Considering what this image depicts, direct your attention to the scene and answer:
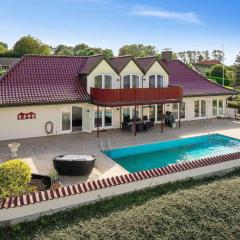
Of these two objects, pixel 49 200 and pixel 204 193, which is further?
pixel 204 193

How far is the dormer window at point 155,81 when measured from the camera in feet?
104

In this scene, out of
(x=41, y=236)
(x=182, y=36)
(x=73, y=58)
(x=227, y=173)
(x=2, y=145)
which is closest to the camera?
(x=41, y=236)

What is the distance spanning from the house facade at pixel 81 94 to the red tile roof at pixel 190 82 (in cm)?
33

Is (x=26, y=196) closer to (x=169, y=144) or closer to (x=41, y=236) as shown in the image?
(x=41, y=236)

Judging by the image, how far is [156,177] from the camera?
15719 millimetres

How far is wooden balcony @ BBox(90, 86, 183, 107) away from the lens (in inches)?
1043

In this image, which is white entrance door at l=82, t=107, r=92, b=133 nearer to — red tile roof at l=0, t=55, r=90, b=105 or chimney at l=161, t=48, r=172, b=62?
red tile roof at l=0, t=55, r=90, b=105

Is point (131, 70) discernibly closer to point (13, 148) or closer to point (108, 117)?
point (108, 117)

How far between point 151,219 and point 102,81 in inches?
722

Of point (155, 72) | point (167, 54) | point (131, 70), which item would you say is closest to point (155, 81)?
point (155, 72)

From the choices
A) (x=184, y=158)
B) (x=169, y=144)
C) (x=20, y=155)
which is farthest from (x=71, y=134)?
(x=184, y=158)

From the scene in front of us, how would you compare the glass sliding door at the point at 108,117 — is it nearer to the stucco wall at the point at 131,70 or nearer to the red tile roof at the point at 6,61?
the stucco wall at the point at 131,70

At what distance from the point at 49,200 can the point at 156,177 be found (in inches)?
219

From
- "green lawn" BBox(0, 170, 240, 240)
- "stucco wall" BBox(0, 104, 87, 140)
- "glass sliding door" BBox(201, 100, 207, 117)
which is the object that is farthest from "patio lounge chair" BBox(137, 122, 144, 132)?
"green lawn" BBox(0, 170, 240, 240)
